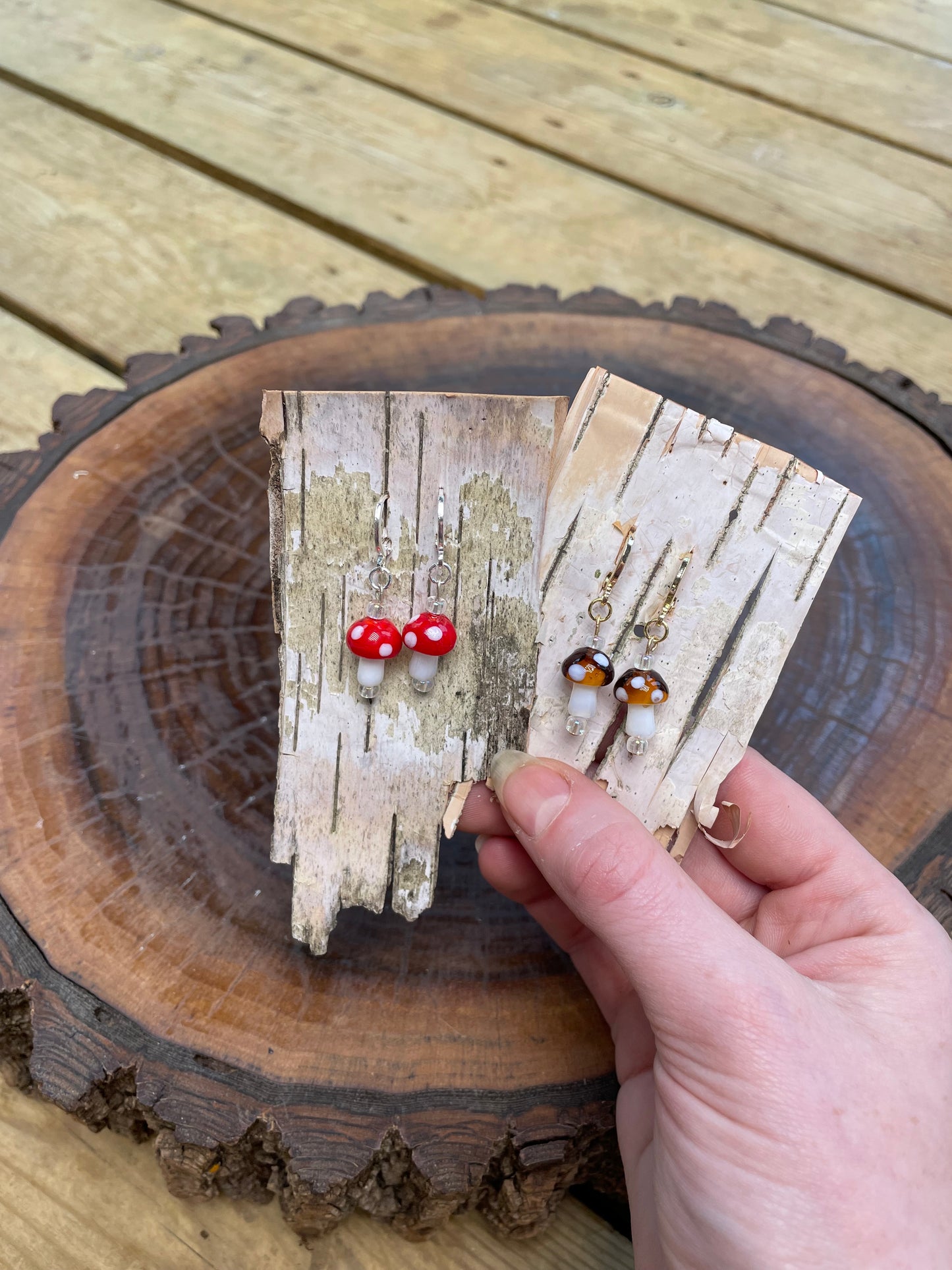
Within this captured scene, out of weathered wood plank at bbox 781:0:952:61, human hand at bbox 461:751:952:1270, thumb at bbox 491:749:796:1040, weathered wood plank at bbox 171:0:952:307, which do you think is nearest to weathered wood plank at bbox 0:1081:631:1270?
human hand at bbox 461:751:952:1270

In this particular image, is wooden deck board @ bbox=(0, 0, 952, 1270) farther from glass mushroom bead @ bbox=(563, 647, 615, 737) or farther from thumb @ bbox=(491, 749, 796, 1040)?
thumb @ bbox=(491, 749, 796, 1040)

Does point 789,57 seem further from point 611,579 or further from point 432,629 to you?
point 432,629

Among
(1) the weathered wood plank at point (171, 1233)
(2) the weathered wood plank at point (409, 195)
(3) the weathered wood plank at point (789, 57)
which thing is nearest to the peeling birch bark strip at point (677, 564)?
(1) the weathered wood plank at point (171, 1233)

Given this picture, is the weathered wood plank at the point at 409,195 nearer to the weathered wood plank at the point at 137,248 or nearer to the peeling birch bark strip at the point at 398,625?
the weathered wood plank at the point at 137,248

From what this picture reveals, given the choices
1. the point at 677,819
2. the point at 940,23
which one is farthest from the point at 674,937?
the point at 940,23

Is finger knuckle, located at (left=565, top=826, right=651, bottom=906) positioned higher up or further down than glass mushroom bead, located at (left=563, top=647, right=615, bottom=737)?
further down

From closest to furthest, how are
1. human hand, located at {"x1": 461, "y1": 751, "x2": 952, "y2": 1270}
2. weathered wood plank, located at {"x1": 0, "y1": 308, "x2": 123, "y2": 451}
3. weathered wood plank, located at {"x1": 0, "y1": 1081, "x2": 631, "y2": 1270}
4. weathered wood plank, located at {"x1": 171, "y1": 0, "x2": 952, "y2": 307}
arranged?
human hand, located at {"x1": 461, "y1": 751, "x2": 952, "y2": 1270} < weathered wood plank, located at {"x1": 0, "y1": 1081, "x2": 631, "y2": 1270} < weathered wood plank, located at {"x1": 0, "y1": 308, "x2": 123, "y2": 451} < weathered wood plank, located at {"x1": 171, "y1": 0, "x2": 952, "y2": 307}
